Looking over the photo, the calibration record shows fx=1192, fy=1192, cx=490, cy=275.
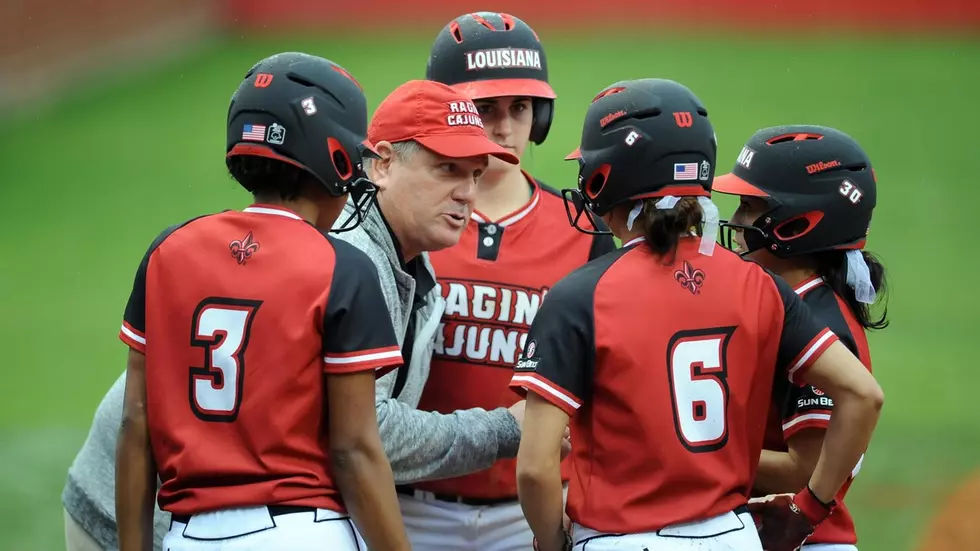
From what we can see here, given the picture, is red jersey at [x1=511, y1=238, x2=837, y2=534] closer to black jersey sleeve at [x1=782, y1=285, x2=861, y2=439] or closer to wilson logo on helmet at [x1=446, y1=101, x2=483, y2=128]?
black jersey sleeve at [x1=782, y1=285, x2=861, y2=439]

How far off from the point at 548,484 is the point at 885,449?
5.91 m

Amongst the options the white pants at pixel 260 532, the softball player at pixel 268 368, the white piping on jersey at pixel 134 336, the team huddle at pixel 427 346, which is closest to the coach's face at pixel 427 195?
the team huddle at pixel 427 346

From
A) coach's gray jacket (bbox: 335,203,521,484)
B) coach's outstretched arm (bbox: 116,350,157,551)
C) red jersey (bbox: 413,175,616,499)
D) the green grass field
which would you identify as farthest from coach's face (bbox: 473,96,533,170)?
the green grass field

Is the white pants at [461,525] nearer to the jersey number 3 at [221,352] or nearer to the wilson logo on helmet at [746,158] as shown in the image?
the jersey number 3 at [221,352]

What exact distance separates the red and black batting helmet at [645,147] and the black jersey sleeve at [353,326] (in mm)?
690

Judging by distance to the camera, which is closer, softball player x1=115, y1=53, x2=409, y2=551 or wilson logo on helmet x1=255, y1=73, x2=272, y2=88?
softball player x1=115, y1=53, x2=409, y2=551

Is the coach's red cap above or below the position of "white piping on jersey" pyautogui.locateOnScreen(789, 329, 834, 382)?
above

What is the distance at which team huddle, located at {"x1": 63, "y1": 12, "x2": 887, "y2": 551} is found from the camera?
2686mm

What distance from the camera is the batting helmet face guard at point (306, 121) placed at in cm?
282

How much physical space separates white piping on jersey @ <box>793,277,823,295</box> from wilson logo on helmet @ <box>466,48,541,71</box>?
1165 mm

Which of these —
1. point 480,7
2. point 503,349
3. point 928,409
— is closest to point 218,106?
point 480,7

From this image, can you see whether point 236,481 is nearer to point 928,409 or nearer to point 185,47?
point 928,409

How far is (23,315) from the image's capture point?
10836 millimetres

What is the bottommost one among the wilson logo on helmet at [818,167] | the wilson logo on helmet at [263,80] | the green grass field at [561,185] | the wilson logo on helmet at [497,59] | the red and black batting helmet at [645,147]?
the green grass field at [561,185]
